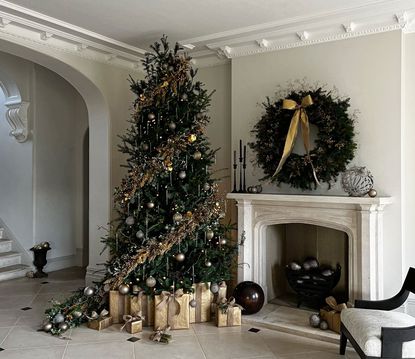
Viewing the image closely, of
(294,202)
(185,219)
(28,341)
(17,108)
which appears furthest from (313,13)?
(17,108)

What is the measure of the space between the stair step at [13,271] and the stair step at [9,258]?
A: 0.23 ft

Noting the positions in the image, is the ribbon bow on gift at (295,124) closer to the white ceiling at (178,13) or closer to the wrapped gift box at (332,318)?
the white ceiling at (178,13)

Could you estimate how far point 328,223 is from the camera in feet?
13.6

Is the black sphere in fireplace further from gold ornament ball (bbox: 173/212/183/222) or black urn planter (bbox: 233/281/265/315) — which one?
gold ornament ball (bbox: 173/212/183/222)

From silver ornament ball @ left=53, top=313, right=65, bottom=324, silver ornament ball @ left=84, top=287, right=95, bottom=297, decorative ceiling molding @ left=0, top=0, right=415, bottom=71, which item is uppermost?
decorative ceiling molding @ left=0, top=0, right=415, bottom=71

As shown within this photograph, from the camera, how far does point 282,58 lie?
463 centimetres

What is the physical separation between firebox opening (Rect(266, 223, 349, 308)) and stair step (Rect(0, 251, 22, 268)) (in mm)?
3897

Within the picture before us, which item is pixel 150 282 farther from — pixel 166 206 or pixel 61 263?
pixel 61 263

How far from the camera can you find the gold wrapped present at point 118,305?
415cm

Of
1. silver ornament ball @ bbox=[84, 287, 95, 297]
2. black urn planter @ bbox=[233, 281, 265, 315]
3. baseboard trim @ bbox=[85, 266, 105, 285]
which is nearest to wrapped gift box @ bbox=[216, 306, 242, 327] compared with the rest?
black urn planter @ bbox=[233, 281, 265, 315]

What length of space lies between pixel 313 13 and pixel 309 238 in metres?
2.43

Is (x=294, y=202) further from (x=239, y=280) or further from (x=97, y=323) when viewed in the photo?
(x=97, y=323)

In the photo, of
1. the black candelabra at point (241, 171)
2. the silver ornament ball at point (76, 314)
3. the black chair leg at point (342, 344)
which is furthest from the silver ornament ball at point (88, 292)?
the black chair leg at point (342, 344)

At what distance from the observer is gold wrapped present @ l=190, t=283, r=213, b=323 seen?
4199 mm
